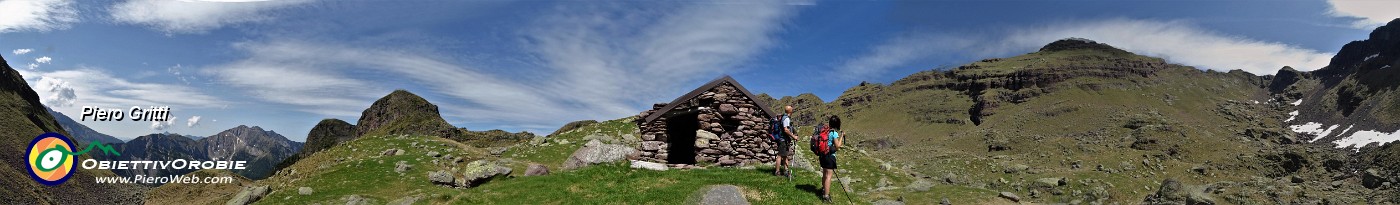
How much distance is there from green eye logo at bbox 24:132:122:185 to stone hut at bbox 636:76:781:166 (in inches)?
815

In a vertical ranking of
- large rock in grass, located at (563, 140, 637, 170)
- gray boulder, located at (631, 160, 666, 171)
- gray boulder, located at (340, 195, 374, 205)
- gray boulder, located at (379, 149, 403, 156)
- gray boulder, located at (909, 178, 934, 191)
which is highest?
gray boulder, located at (379, 149, 403, 156)

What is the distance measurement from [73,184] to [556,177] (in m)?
76.9

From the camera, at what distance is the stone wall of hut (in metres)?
22.4

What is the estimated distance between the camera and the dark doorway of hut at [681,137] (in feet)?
83.7

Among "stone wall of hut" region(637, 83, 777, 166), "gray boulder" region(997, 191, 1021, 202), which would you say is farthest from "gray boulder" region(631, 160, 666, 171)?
"gray boulder" region(997, 191, 1021, 202)

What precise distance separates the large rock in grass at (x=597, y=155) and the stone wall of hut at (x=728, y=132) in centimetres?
164

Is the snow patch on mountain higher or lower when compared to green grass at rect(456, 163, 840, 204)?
lower

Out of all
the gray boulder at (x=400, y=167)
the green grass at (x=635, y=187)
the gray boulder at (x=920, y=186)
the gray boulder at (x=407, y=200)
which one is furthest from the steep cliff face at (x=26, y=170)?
the gray boulder at (x=920, y=186)

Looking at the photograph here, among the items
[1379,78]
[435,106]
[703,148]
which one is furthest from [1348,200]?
[1379,78]

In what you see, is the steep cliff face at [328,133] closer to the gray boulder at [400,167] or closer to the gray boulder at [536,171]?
the gray boulder at [400,167]

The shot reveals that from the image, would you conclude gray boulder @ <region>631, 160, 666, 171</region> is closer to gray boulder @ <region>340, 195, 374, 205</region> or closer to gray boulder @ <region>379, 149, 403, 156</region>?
gray boulder @ <region>340, 195, 374, 205</region>

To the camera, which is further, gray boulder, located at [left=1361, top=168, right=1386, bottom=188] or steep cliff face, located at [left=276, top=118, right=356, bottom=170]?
steep cliff face, located at [left=276, top=118, right=356, bottom=170]

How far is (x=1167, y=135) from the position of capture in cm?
11306

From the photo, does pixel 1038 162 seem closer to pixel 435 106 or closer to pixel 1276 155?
pixel 1276 155
